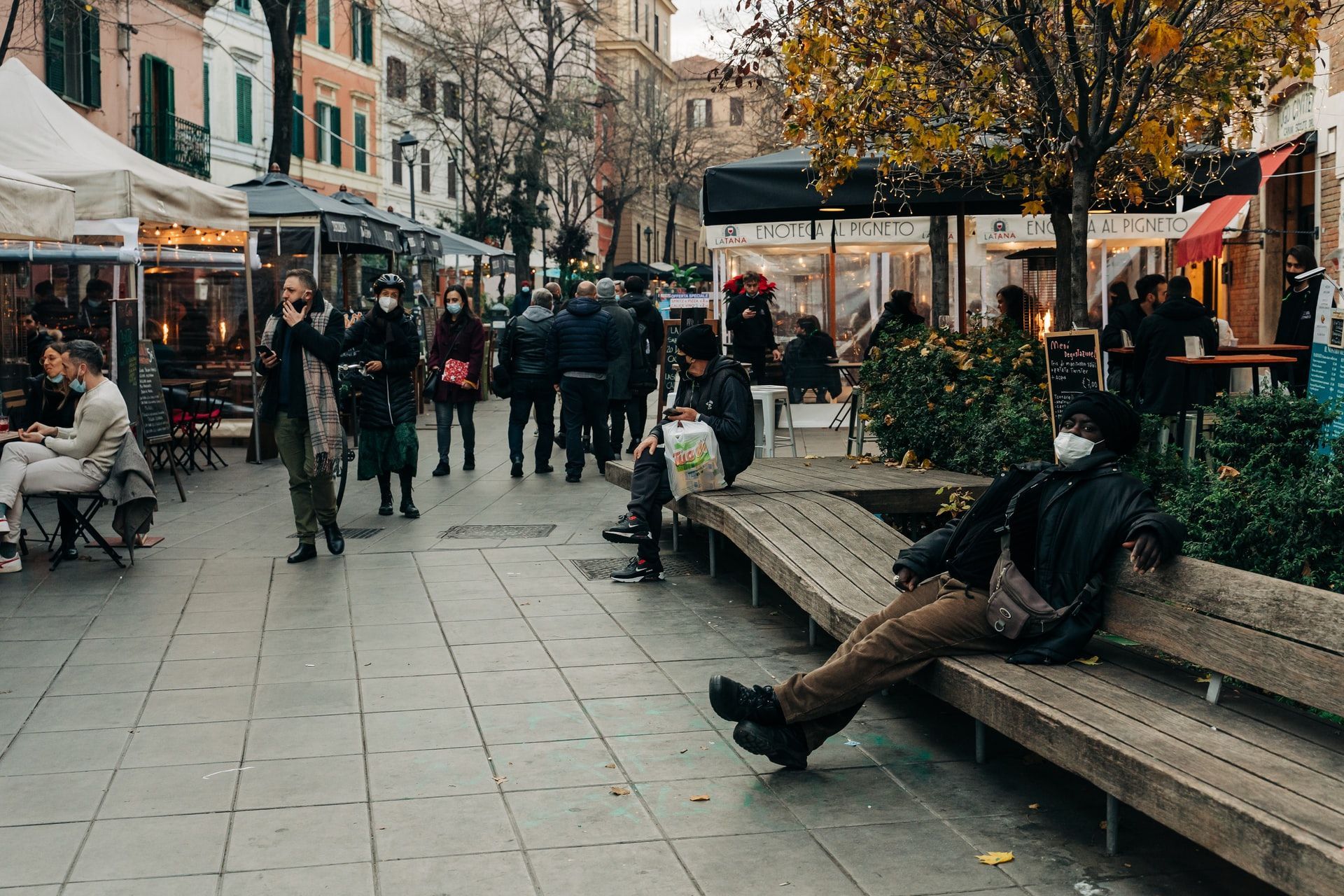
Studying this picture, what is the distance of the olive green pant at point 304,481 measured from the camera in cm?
930

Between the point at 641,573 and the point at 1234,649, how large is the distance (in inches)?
190

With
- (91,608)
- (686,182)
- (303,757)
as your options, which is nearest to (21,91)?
(91,608)

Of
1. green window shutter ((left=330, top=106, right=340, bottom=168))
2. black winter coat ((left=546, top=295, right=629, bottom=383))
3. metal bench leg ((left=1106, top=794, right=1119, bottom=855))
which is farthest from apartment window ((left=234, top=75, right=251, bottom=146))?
metal bench leg ((left=1106, top=794, right=1119, bottom=855))

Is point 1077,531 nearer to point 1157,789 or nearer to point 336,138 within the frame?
point 1157,789

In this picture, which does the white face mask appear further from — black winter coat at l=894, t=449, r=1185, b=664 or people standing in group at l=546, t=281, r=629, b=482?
people standing in group at l=546, t=281, r=629, b=482

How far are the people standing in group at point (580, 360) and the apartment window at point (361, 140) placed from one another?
115 ft

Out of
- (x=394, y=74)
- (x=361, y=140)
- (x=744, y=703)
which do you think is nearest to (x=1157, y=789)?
(x=744, y=703)

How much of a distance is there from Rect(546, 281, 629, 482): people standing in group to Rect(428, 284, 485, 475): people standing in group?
0.93 m

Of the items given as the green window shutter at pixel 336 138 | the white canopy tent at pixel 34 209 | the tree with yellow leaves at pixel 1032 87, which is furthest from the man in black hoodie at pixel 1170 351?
the green window shutter at pixel 336 138

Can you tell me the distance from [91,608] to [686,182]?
51609 millimetres

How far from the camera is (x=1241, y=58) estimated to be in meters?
9.24

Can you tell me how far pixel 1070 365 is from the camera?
28.7 ft

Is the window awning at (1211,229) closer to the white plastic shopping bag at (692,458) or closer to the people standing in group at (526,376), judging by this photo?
the people standing in group at (526,376)

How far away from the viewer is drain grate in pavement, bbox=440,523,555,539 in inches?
410
